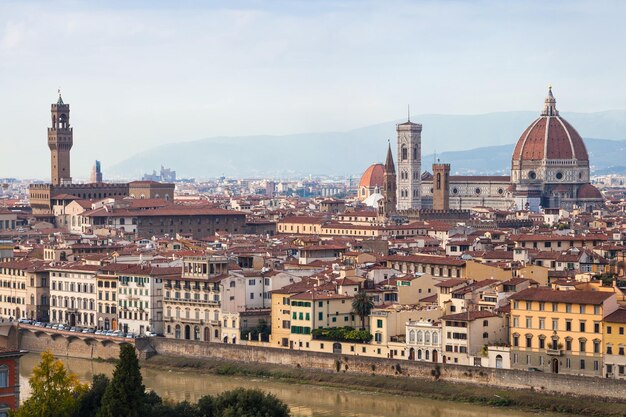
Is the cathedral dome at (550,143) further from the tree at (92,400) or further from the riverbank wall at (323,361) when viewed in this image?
the tree at (92,400)

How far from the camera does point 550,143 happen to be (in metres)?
131

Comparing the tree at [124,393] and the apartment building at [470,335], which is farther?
the apartment building at [470,335]

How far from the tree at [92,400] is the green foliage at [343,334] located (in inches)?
515

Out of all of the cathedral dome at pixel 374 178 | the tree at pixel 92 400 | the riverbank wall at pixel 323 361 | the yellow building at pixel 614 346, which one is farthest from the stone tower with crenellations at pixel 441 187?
the tree at pixel 92 400

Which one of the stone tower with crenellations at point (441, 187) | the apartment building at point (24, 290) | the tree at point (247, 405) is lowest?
the tree at point (247, 405)

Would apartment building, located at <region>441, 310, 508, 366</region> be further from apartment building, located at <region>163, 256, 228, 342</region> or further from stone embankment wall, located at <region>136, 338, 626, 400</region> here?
apartment building, located at <region>163, 256, 228, 342</region>

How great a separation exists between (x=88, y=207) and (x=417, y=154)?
4134 cm

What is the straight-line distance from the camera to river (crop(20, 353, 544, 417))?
40.1 m

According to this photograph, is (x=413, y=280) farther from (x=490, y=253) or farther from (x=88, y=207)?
(x=88, y=207)

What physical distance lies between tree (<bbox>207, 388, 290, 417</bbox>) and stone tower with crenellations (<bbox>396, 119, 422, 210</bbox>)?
97.8 m

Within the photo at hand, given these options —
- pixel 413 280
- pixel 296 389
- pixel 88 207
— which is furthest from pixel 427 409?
pixel 88 207

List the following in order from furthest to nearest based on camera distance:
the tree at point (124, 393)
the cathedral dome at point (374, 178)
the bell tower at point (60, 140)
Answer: the cathedral dome at point (374, 178) < the bell tower at point (60, 140) < the tree at point (124, 393)

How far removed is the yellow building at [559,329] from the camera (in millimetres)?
40438

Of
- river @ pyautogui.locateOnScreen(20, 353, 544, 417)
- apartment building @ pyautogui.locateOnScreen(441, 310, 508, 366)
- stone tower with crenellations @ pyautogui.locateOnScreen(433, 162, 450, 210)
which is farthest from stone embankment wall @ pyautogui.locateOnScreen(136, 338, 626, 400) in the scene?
stone tower with crenellations @ pyautogui.locateOnScreen(433, 162, 450, 210)
